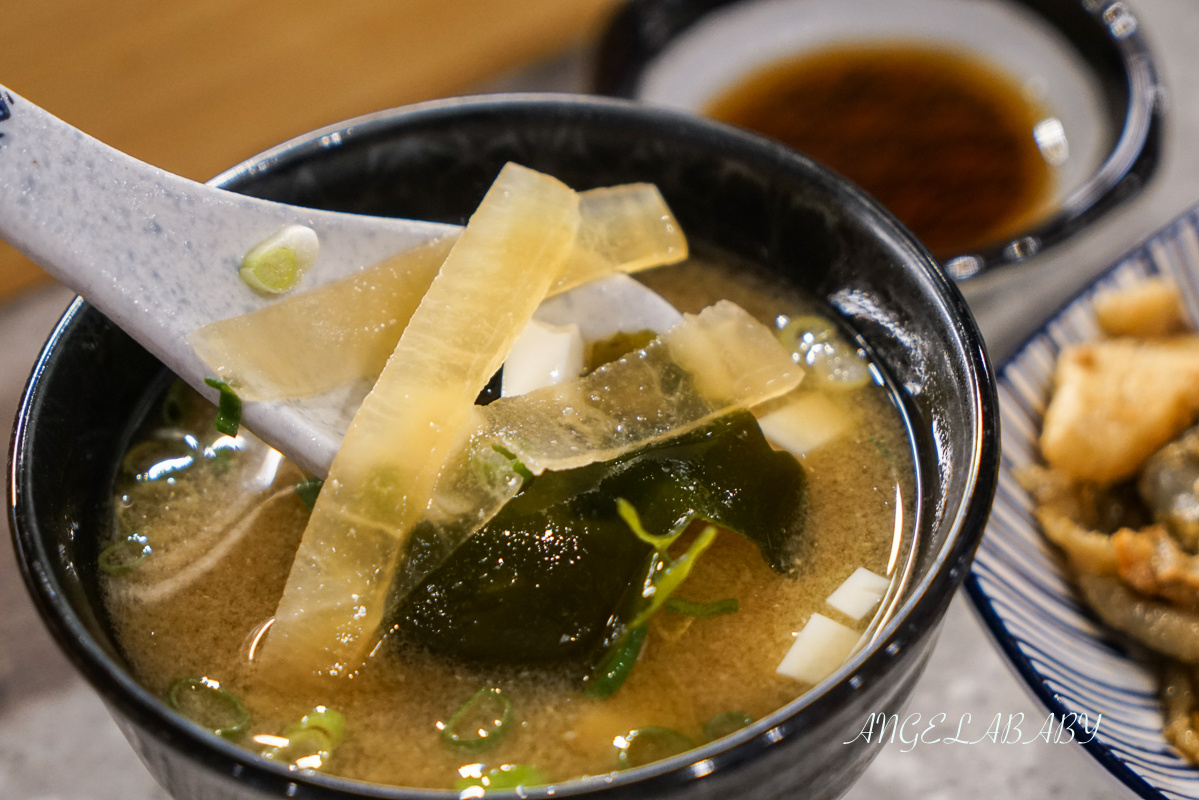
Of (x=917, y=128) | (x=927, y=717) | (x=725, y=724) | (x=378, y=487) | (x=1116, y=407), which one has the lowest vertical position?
(x=927, y=717)

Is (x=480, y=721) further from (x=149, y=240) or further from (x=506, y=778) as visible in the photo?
(x=149, y=240)

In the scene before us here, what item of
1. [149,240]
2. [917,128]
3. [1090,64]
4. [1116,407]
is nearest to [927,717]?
[1116,407]

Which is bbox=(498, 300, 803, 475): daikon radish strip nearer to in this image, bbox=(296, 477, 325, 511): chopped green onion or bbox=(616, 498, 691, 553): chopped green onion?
bbox=(616, 498, 691, 553): chopped green onion

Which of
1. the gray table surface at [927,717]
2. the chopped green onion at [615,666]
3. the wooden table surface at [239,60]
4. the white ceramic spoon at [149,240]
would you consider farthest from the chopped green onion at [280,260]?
the wooden table surface at [239,60]

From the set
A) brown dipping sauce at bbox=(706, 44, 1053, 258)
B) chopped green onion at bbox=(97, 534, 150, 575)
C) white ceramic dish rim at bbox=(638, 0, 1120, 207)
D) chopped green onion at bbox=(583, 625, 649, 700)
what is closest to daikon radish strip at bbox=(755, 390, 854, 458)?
chopped green onion at bbox=(583, 625, 649, 700)

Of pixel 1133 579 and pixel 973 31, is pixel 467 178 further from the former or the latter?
pixel 973 31
